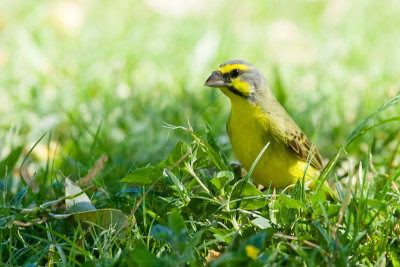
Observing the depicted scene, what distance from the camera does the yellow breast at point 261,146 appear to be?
11.5ft

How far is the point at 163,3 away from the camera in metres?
7.51

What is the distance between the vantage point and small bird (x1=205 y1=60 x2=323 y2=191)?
11.6 ft

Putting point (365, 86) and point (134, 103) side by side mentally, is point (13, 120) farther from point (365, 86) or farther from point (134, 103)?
point (365, 86)

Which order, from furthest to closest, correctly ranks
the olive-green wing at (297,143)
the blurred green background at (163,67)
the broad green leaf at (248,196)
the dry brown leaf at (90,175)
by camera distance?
the blurred green background at (163,67)
the olive-green wing at (297,143)
the dry brown leaf at (90,175)
the broad green leaf at (248,196)

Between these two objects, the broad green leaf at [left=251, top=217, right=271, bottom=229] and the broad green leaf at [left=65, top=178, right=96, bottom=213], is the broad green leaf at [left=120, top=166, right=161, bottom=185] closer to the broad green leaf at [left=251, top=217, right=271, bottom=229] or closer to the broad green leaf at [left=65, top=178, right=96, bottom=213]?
the broad green leaf at [left=65, top=178, right=96, bottom=213]

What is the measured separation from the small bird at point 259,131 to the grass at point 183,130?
6.2 inches

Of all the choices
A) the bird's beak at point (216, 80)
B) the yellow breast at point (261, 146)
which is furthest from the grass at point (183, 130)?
the bird's beak at point (216, 80)

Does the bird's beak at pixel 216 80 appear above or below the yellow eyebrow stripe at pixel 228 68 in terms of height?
below

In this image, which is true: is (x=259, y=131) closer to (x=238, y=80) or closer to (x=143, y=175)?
(x=238, y=80)

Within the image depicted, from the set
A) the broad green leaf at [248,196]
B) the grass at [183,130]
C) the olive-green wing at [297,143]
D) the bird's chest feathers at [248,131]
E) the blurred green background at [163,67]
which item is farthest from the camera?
the blurred green background at [163,67]

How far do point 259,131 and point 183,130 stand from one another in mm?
699

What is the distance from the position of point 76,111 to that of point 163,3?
10.5ft

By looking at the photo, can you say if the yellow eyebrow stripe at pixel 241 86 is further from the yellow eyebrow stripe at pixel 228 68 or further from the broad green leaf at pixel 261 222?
the broad green leaf at pixel 261 222

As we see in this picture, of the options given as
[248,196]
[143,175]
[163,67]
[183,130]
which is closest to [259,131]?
[183,130]
